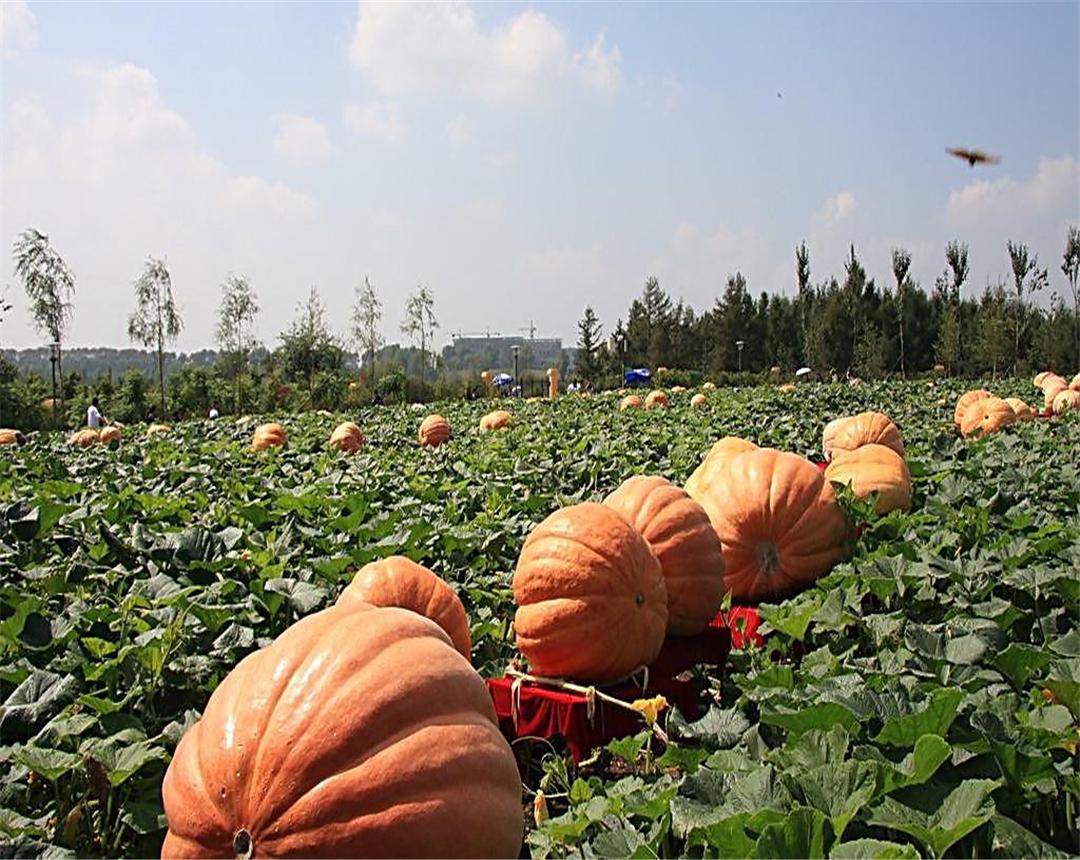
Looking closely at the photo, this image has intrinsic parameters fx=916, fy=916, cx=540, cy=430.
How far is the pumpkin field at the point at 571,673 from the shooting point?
2.11 m

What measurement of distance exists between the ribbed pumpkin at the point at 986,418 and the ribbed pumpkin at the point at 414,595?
366 inches

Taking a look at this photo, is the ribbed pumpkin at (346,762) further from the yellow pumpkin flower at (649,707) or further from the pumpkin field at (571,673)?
the yellow pumpkin flower at (649,707)

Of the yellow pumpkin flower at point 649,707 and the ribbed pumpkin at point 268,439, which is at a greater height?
the ribbed pumpkin at point 268,439

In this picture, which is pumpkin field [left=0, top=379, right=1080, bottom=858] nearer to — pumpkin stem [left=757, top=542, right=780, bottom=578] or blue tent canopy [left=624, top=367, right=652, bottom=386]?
pumpkin stem [left=757, top=542, right=780, bottom=578]

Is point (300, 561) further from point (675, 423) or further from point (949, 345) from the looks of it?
point (949, 345)

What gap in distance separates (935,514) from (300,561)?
384 cm

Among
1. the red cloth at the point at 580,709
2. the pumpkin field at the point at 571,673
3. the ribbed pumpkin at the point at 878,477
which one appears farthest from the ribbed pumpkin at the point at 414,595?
the ribbed pumpkin at the point at 878,477

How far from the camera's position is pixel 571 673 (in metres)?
3.94

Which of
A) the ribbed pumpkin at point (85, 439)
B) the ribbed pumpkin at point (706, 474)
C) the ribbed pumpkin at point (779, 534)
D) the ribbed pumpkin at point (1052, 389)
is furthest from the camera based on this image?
the ribbed pumpkin at point (1052, 389)

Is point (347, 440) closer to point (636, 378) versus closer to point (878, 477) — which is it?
point (878, 477)

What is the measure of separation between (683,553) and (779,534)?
36.9 inches

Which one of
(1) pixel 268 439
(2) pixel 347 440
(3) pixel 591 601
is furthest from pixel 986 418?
(1) pixel 268 439

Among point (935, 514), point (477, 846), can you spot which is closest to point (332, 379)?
point (935, 514)

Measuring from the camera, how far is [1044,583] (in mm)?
3652
